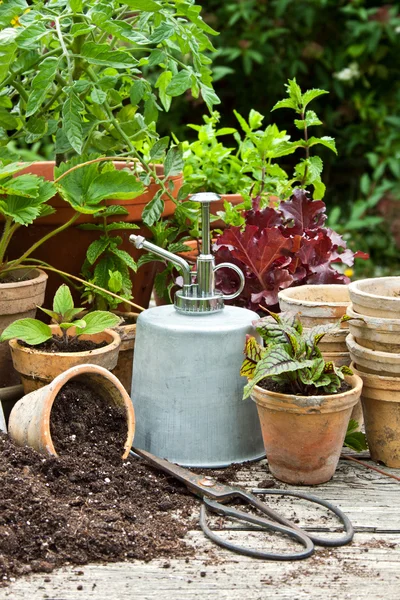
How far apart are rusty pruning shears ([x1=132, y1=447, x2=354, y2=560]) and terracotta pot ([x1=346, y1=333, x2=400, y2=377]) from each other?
0.27 metres

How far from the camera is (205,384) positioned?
162 centimetres

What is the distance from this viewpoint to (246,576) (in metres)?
1.21

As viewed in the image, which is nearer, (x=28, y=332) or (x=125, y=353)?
(x=28, y=332)

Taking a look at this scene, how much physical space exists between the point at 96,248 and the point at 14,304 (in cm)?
23

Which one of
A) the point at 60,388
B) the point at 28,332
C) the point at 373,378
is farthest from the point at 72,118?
the point at 373,378

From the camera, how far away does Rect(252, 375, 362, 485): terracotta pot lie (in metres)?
1.51

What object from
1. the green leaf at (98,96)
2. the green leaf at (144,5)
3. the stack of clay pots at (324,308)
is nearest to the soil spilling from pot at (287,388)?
the stack of clay pots at (324,308)

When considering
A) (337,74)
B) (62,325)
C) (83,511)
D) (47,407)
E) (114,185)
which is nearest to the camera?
(83,511)

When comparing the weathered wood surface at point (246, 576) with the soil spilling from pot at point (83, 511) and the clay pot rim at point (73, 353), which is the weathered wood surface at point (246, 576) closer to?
the soil spilling from pot at point (83, 511)

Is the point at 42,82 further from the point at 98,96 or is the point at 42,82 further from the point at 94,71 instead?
the point at 94,71

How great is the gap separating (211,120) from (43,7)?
0.66 meters

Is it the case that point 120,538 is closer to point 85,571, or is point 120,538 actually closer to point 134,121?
point 85,571

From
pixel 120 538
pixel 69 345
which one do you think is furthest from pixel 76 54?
pixel 120 538

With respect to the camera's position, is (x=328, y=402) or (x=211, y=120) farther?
(x=211, y=120)
